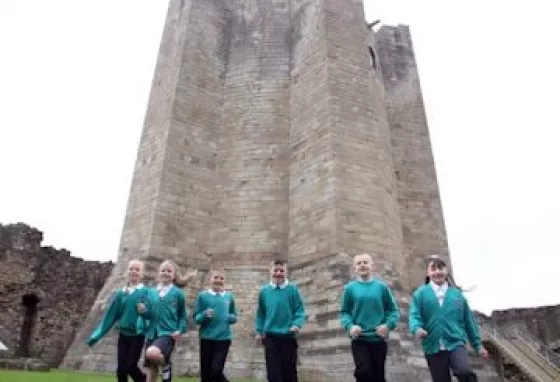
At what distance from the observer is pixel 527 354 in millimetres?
12297

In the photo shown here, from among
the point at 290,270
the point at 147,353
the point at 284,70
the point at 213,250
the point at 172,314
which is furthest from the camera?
the point at 284,70

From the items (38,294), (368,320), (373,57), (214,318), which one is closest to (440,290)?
(368,320)

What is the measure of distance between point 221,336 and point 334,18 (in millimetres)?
10999

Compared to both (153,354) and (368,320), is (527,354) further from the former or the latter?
(153,354)

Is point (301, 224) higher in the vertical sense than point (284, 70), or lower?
lower

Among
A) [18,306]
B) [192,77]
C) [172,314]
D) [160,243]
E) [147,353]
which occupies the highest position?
[192,77]

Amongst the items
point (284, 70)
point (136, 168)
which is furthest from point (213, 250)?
point (284, 70)

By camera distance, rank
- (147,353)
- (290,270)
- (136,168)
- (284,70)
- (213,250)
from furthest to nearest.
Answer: (284,70) → (136,168) → (213,250) → (290,270) → (147,353)

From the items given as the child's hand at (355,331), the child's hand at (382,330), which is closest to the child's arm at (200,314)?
the child's hand at (355,331)

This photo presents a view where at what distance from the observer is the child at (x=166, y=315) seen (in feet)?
16.3

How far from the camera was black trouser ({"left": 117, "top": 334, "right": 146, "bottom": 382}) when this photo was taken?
507cm

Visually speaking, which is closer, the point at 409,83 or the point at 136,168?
the point at 136,168

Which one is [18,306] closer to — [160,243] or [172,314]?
[160,243]

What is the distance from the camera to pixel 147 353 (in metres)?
4.66
